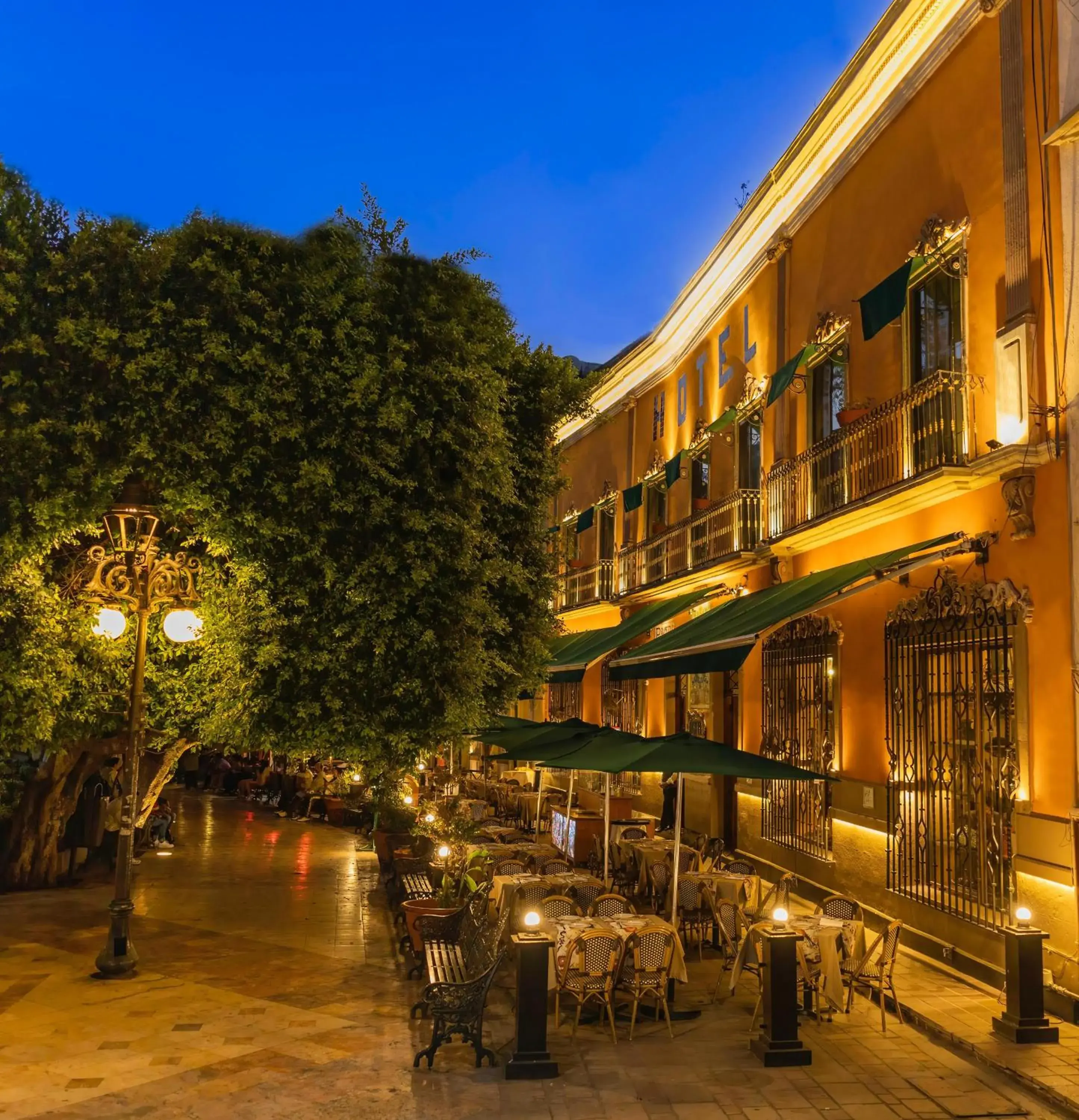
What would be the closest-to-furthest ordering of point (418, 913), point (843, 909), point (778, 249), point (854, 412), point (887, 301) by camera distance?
point (843, 909) → point (418, 913) → point (887, 301) → point (854, 412) → point (778, 249)

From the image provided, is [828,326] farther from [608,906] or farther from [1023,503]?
[608,906]

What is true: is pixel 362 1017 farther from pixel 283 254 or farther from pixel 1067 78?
pixel 1067 78

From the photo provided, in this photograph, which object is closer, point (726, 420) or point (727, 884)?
point (727, 884)

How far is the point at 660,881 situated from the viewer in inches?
486

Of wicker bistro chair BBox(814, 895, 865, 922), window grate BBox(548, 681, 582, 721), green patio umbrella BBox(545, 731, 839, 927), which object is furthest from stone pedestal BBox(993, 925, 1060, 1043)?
window grate BBox(548, 681, 582, 721)

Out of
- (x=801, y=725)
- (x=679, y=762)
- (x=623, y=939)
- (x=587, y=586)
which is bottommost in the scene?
(x=623, y=939)

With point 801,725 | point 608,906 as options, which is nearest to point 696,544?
point 801,725

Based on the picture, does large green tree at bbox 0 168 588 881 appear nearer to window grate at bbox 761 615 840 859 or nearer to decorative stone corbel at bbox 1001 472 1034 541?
decorative stone corbel at bbox 1001 472 1034 541

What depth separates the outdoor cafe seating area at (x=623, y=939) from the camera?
8.38 meters

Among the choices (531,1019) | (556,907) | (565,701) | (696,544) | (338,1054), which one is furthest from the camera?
(565,701)

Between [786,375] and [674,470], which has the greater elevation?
[674,470]

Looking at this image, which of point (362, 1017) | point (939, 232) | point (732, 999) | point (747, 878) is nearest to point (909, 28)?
point (939, 232)

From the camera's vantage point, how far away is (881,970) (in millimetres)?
8656

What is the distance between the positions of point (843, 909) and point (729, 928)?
1065 mm
